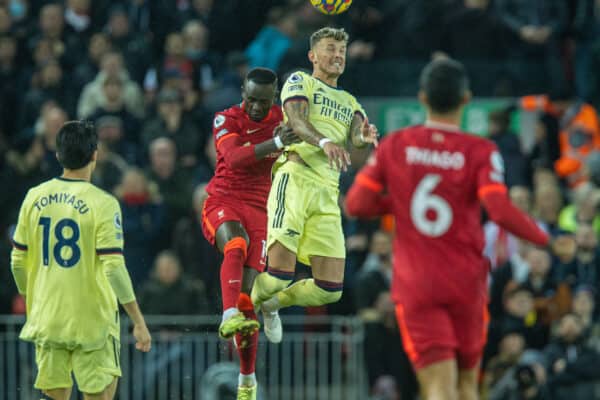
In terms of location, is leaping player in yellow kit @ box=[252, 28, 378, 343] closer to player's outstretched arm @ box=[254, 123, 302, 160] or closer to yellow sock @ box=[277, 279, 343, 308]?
yellow sock @ box=[277, 279, 343, 308]

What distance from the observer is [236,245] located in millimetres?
12031

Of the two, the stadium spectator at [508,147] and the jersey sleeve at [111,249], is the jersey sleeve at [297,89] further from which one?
the stadium spectator at [508,147]

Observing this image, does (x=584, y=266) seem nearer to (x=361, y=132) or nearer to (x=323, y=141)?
(x=361, y=132)

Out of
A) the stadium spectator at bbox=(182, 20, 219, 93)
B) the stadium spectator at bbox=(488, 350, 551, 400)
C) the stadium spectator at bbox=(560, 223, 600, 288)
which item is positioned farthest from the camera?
the stadium spectator at bbox=(182, 20, 219, 93)

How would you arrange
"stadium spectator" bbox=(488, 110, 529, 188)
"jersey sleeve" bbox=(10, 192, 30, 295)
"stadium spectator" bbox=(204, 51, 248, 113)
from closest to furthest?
"jersey sleeve" bbox=(10, 192, 30, 295), "stadium spectator" bbox=(204, 51, 248, 113), "stadium spectator" bbox=(488, 110, 529, 188)

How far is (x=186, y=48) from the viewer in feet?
62.1

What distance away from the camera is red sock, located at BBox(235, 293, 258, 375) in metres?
12.3

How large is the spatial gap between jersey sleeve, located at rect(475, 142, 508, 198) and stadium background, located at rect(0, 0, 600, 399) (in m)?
6.29

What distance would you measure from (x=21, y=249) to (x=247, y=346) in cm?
240

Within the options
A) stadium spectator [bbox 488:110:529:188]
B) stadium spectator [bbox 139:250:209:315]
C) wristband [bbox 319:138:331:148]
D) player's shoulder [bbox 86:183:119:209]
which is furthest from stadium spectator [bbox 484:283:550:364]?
player's shoulder [bbox 86:183:119:209]

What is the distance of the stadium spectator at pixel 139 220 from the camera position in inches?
653

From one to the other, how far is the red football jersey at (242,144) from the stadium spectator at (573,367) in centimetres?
484

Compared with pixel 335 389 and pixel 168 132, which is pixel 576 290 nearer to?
pixel 335 389

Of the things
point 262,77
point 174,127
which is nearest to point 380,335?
point 174,127
